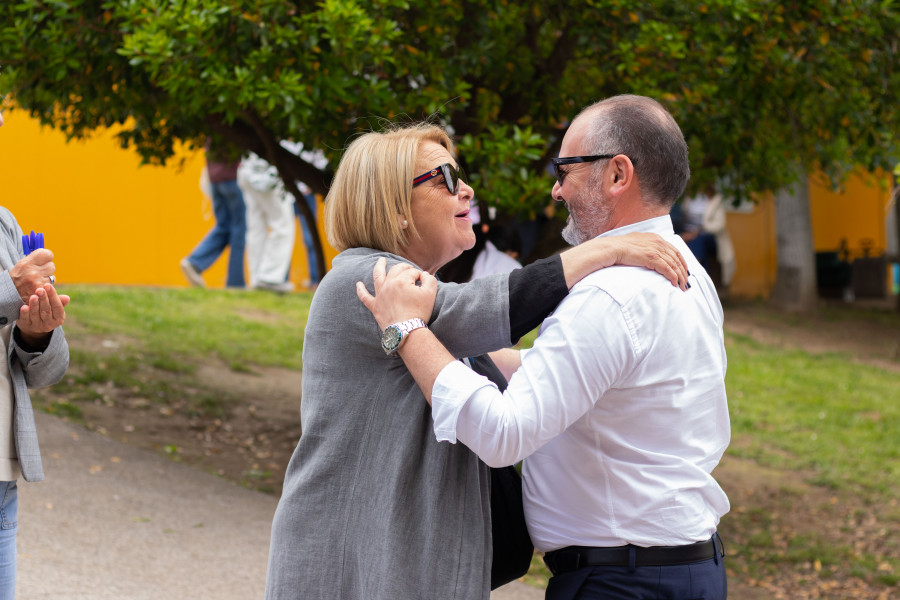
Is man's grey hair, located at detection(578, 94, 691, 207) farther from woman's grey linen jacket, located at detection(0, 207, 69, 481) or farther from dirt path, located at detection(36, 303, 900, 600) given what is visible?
dirt path, located at detection(36, 303, 900, 600)

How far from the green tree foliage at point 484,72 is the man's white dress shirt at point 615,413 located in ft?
9.48

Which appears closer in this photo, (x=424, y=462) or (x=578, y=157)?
(x=424, y=462)

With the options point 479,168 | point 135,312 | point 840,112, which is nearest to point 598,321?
point 479,168

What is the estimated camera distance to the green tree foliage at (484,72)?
15.3 feet

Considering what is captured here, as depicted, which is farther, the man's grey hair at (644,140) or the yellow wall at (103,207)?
the yellow wall at (103,207)

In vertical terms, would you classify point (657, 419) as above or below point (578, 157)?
below

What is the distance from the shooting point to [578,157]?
→ 2.14 m

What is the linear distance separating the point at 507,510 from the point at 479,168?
3.29 m

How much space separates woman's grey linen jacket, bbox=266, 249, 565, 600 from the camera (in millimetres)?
1953

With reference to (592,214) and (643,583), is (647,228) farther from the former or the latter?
(643,583)

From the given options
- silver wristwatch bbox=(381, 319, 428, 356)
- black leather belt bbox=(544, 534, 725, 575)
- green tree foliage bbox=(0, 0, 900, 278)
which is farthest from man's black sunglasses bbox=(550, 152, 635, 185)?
green tree foliage bbox=(0, 0, 900, 278)

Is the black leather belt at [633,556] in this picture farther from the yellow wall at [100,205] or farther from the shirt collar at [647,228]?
the yellow wall at [100,205]

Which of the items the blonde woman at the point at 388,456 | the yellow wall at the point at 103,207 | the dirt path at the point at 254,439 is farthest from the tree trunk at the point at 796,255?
the blonde woman at the point at 388,456

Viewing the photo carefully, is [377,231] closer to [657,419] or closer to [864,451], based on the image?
[657,419]
